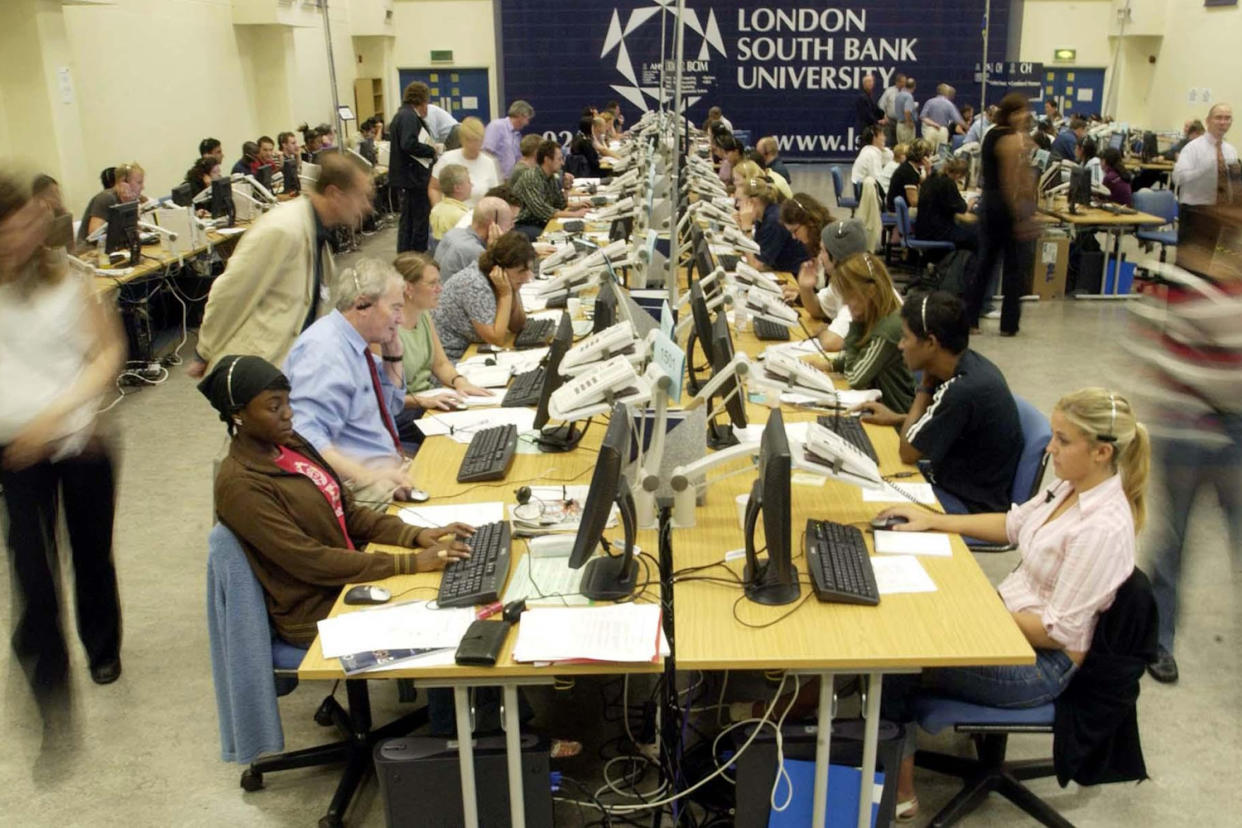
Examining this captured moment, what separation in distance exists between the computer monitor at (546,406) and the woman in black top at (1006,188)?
3.42 meters

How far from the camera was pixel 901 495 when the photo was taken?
3.11m

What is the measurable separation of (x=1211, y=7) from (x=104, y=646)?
15095 mm

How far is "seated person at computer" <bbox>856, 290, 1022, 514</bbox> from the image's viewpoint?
3188 millimetres

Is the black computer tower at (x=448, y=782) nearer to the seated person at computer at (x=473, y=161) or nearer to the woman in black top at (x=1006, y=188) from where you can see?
the woman in black top at (x=1006, y=188)

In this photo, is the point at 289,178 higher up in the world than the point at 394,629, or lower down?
higher up

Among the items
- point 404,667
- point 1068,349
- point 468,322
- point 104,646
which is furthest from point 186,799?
point 1068,349

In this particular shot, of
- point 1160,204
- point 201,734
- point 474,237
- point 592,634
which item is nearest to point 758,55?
point 1160,204

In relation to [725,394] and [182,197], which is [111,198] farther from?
[725,394]

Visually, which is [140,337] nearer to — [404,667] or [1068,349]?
[404,667]

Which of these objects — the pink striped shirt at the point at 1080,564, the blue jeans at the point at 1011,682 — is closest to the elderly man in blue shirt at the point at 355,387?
the blue jeans at the point at 1011,682

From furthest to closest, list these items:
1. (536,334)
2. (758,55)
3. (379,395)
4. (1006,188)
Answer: (758,55), (1006,188), (536,334), (379,395)

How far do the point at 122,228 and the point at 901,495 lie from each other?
518 cm

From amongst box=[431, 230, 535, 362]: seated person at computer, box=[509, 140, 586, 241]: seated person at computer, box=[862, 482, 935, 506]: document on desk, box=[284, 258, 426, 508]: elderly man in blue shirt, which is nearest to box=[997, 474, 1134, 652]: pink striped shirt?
box=[862, 482, 935, 506]: document on desk

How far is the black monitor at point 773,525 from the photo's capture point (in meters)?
2.39
